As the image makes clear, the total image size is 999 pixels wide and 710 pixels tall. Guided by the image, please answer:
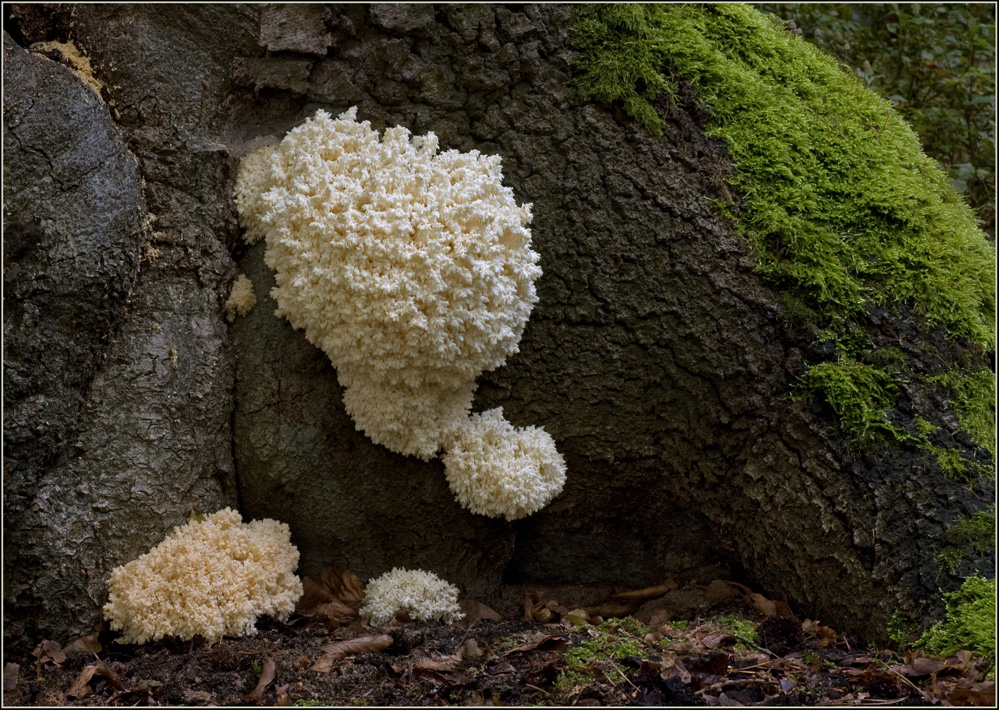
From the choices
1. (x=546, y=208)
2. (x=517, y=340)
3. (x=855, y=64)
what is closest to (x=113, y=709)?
(x=517, y=340)

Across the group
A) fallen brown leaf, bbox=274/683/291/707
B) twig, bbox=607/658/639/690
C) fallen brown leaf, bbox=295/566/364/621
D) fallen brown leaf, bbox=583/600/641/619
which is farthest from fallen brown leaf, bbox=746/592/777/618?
fallen brown leaf, bbox=274/683/291/707

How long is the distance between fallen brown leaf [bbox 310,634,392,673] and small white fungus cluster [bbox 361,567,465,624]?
0.84 feet

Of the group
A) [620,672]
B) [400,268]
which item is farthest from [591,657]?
[400,268]

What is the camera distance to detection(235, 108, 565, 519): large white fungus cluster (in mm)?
3234

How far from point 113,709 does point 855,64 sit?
6508 millimetres

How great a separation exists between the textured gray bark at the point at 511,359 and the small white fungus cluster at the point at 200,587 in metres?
0.15

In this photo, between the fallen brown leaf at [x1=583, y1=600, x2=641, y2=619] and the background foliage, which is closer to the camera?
the fallen brown leaf at [x1=583, y1=600, x2=641, y2=619]

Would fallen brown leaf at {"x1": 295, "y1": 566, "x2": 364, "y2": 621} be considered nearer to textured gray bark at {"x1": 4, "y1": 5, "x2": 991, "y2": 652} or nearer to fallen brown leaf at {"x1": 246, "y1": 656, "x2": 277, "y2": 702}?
textured gray bark at {"x1": 4, "y1": 5, "x2": 991, "y2": 652}

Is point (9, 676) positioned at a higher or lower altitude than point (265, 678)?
lower

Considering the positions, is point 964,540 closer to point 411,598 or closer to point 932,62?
point 411,598

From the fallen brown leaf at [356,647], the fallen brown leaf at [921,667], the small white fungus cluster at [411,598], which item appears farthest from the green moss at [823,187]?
the fallen brown leaf at [356,647]

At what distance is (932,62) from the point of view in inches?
239

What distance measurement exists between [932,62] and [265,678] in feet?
21.2

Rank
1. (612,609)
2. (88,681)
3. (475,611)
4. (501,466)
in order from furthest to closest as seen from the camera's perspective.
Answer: (612,609) → (475,611) → (501,466) → (88,681)
